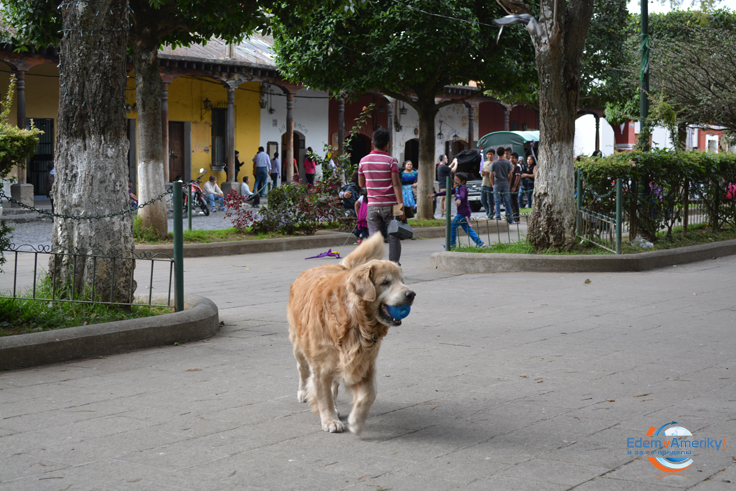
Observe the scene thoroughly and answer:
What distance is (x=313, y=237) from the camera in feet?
46.8

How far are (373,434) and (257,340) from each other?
8.35 ft

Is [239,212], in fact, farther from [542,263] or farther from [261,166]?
[261,166]

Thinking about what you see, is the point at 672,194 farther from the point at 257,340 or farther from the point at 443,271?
the point at 257,340

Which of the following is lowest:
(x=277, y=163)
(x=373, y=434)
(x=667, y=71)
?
(x=373, y=434)

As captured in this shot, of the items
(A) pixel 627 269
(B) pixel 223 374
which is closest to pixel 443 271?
(A) pixel 627 269

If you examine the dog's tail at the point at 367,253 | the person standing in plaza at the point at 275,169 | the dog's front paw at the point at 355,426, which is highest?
the person standing in plaza at the point at 275,169

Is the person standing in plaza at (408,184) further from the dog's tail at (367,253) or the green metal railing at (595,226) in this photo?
the dog's tail at (367,253)

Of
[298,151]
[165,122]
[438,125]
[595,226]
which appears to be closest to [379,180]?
[595,226]

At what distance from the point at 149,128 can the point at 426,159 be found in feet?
24.3

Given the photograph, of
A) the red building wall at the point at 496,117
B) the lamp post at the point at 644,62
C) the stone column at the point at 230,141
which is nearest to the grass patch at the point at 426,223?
the lamp post at the point at 644,62

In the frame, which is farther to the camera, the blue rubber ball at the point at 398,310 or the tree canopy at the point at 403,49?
the tree canopy at the point at 403,49

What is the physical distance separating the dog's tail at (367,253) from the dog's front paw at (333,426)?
2.74 feet

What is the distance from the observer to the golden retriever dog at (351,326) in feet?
12.4

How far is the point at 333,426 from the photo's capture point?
4004 mm
